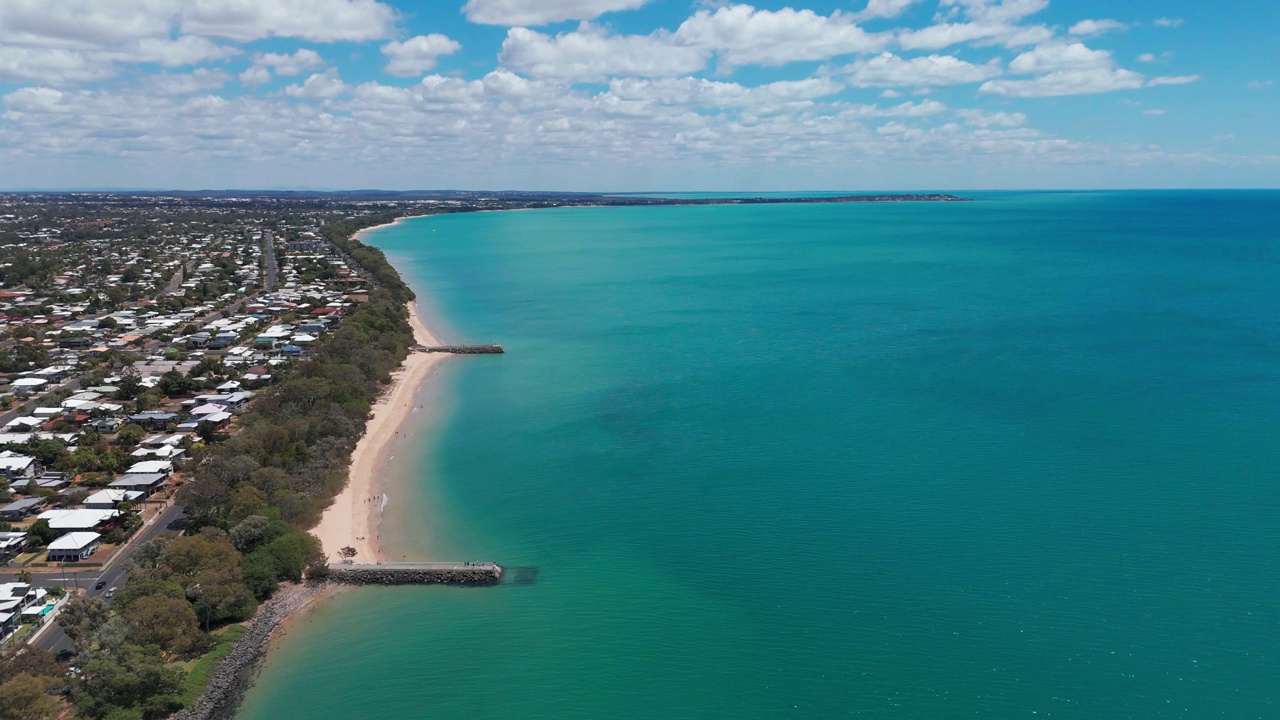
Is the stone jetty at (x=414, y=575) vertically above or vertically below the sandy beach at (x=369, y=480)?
below

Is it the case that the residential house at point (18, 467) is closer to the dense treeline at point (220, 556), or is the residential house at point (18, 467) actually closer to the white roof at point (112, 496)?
the white roof at point (112, 496)

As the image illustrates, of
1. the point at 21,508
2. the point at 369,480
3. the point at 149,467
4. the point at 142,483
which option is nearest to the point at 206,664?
the point at 142,483

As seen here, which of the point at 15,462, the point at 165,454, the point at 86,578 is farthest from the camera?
the point at 165,454

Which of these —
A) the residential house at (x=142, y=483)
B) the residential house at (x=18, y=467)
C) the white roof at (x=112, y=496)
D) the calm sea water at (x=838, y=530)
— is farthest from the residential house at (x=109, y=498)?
the calm sea water at (x=838, y=530)

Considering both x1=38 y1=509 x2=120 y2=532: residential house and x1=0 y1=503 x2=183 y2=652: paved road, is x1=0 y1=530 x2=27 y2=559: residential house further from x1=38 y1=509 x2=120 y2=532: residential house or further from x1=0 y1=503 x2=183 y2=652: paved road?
x1=0 y1=503 x2=183 y2=652: paved road

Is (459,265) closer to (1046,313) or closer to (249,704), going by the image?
(1046,313)

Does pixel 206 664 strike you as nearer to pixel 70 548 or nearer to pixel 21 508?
pixel 70 548

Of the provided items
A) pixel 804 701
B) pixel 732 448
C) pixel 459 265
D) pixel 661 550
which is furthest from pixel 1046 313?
pixel 459 265
